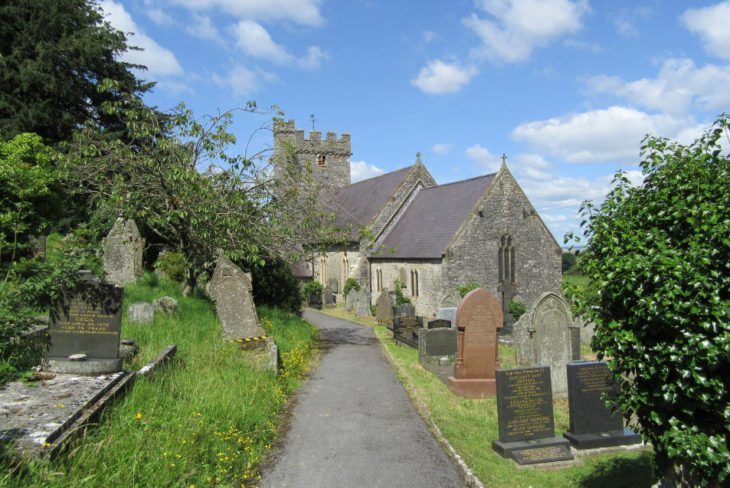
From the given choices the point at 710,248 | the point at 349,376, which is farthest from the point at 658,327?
the point at 349,376

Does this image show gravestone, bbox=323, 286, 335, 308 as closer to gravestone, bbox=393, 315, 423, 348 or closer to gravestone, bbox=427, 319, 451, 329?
gravestone, bbox=393, 315, 423, 348

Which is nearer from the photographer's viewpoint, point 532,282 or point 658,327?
point 658,327

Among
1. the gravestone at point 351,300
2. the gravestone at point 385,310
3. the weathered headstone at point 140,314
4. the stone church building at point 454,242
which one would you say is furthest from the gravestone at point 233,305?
the gravestone at point 351,300

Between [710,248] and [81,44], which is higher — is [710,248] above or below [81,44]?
below

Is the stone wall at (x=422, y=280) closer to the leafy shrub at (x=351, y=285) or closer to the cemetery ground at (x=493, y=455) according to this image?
the leafy shrub at (x=351, y=285)

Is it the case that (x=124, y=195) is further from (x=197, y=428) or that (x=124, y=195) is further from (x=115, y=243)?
(x=197, y=428)

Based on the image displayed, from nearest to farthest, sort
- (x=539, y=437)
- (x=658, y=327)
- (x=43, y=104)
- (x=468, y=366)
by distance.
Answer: (x=658, y=327) → (x=539, y=437) → (x=468, y=366) → (x=43, y=104)

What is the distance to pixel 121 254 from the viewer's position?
15.8 meters

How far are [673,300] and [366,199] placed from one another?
1249 inches

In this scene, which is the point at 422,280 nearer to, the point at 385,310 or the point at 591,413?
the point at 385,310

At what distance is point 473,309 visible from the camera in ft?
36.8

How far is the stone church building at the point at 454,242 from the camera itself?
25438 mm

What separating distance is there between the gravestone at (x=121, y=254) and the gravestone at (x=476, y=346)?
10402 mm

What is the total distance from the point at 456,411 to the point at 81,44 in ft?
73.3
